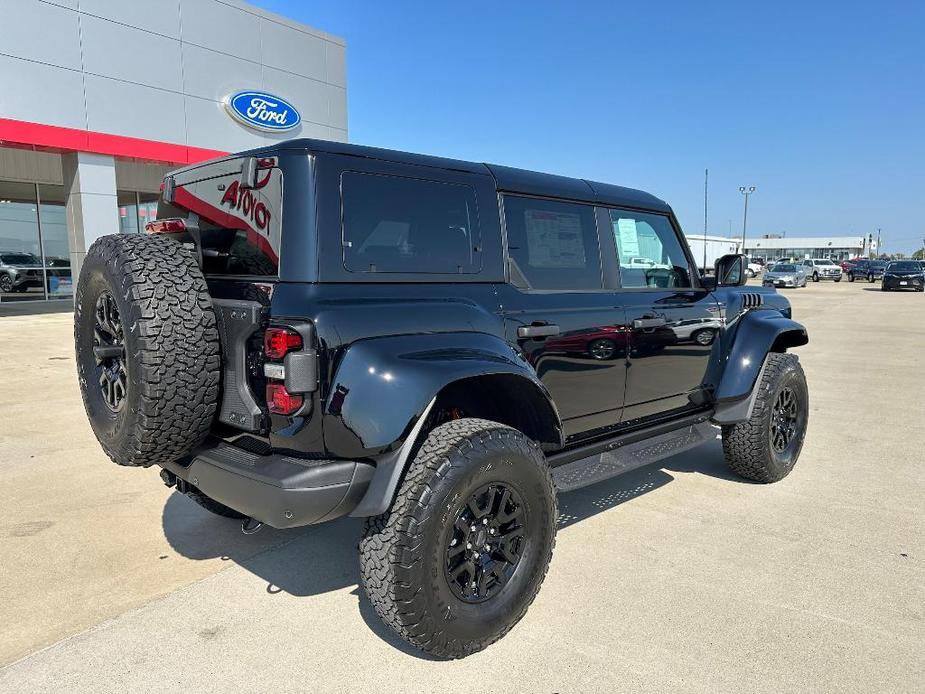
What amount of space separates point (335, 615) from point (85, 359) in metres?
1.55

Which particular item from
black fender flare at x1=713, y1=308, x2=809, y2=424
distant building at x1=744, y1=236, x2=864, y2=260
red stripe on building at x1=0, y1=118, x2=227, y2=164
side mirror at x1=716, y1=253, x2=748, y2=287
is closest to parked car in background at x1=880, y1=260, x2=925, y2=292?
red stripe on building at x1=0, y1=118, x2=227, y2=164

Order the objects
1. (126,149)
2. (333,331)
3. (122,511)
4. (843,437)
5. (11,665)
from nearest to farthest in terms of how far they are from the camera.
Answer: (333,331) < (11,665) < (122,511) < (843,437) < (126,149)

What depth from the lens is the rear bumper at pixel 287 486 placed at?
2.21m

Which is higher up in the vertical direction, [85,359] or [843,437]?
[85,359]

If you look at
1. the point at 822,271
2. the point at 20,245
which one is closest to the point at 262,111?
the point at 20,245

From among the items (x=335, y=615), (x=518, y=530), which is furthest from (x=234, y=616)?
(x=518, y=530)

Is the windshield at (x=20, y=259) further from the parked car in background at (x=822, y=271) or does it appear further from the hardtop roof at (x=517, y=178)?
the parked car in background at (x=822, y=271)

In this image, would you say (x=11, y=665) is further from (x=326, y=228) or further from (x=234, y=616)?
(x=326, y=228)

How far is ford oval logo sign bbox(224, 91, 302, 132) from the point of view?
15.7 metres

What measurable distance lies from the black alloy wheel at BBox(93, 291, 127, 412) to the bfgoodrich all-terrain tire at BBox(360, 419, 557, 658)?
1168mm

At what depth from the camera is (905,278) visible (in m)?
31.2

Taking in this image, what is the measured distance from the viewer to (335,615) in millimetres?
2779

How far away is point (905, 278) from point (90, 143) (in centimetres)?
3403

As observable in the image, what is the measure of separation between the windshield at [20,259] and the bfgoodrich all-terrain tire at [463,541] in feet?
70.0
